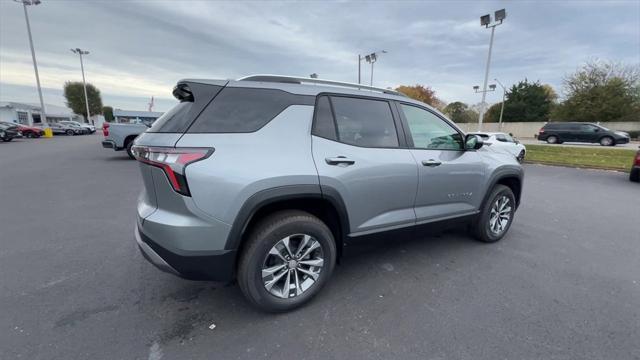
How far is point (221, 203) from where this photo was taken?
2.05 metres

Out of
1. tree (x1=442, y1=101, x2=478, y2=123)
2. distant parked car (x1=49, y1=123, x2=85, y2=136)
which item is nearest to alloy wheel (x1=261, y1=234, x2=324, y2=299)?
distant parked car (x1=49, y1=123, x2=85, y2=136)

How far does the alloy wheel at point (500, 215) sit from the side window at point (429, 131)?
1.14 m

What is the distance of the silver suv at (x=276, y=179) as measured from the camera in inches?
80.9

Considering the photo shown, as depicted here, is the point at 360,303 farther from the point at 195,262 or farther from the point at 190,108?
the point at 190,108

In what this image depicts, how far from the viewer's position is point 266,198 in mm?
2156

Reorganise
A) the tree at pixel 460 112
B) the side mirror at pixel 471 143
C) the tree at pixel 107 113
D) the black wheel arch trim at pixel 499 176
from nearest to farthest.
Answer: the side mirror at pixel 471 143, the black wheel arch trim at pixel 499 176, the tree at pixel 460 112, the tree at pixel 107 113

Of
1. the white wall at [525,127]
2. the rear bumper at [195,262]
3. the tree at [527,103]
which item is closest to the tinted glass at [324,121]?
the rear bumper at [195,262]

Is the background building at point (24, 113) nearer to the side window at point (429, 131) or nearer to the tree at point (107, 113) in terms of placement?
the tree at point (107, 113)

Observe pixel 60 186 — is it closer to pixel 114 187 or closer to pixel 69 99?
pixel 114 187

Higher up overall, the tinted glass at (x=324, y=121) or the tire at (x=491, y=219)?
the tinted glass at (x=324, y=121)

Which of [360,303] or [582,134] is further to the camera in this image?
[582,134]

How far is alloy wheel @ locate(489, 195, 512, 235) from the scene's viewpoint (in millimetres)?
3906

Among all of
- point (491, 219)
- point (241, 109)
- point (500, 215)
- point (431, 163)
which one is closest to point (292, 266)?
point (241, 109)

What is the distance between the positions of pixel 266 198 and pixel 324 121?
0.85 metres
